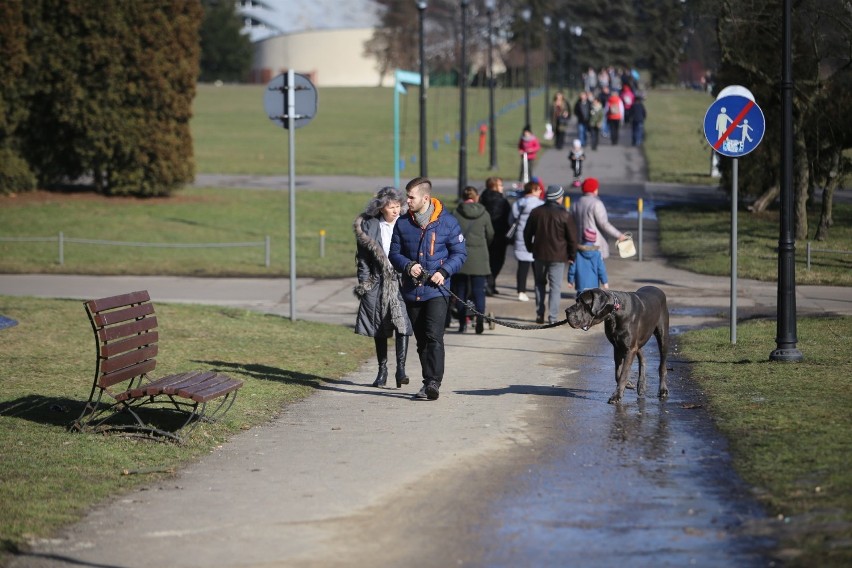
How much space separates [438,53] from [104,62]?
6341 centimetres

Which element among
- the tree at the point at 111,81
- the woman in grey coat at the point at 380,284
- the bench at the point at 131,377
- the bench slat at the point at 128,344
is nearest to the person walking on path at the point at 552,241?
the woman in grey coat at the point at 380,284

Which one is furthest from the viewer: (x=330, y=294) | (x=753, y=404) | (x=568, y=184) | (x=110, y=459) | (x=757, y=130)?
(x=568, y=184)

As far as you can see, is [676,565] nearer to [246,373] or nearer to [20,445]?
[20,445]

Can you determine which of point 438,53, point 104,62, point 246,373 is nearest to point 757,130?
point 246,373

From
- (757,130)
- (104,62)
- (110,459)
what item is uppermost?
(104,62)

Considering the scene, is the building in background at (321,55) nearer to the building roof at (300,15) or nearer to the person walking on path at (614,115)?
the building roof at (300,15)

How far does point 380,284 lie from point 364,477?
359 centimetres

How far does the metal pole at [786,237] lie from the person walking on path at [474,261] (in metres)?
3.96

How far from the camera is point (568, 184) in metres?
36.8

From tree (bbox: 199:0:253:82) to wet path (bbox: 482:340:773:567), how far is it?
11750 cm

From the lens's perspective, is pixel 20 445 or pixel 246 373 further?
pixel 246 373

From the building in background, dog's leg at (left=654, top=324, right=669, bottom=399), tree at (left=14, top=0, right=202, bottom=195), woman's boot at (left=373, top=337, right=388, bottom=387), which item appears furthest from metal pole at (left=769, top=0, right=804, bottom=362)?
the building in background

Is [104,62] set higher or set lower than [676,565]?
higher

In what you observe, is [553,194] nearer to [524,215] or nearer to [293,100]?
[524,215]
